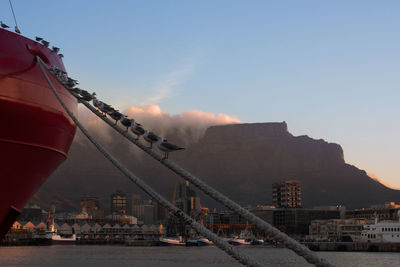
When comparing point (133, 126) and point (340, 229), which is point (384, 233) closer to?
point (340, 229)

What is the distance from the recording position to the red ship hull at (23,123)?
76.2 ft

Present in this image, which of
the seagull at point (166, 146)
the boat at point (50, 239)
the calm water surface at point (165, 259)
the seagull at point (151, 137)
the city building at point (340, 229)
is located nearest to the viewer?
the seagull at point (166, 146)

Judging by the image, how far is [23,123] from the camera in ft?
77.8

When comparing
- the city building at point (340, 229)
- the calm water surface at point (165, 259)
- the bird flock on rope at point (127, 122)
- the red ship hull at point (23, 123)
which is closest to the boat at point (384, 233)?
the calm water surface at point (165, 259)

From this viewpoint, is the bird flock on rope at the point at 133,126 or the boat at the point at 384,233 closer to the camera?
the bird flock on rope at the point at 133,126

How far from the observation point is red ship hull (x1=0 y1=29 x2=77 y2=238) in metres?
23.2

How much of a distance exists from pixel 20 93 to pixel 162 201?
40.4 ft

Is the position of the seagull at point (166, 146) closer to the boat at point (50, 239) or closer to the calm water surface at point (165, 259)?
the calm water surface at point (165, 259)

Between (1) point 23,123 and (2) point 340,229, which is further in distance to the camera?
(2) point 340,229

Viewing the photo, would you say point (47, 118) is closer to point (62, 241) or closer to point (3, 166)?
point (3, 166)

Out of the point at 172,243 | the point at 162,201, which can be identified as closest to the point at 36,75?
the point at 162,201

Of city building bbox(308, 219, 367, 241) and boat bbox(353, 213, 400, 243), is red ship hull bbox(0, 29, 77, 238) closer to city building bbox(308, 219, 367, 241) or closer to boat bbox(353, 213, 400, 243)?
boat bbox(353, 213, 400, 243)

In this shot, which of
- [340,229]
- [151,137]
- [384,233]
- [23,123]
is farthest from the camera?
[340,229]

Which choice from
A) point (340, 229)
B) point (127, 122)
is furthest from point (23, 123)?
point (340, 229)
